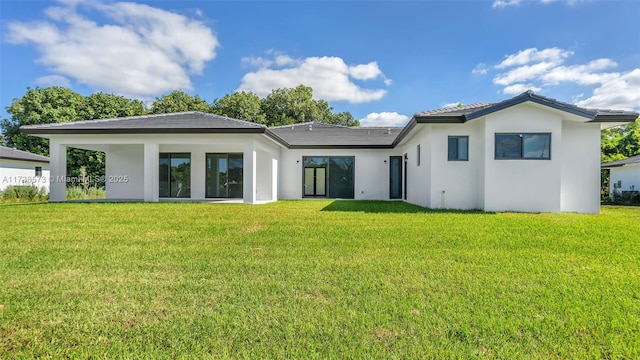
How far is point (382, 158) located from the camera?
1827 cm

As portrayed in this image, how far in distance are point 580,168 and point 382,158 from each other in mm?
8823

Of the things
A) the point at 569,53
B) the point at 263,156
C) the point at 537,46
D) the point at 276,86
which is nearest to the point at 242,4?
the point at 263,156

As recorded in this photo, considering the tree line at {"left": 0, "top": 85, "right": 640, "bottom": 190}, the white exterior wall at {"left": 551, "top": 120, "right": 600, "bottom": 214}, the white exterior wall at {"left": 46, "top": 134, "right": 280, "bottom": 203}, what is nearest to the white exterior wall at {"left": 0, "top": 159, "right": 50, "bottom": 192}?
the tree line at {"left": 0, "top": 85, "right": 640, "bottom": 190}

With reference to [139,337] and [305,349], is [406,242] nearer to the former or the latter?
[305,349]

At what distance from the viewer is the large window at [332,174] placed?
1864cm

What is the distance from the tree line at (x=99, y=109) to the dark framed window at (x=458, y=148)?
2691cm

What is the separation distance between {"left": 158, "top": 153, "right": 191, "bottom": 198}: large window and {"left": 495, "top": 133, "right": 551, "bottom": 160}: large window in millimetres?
14030

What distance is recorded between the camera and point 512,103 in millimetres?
10664

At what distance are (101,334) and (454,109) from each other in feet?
39.9

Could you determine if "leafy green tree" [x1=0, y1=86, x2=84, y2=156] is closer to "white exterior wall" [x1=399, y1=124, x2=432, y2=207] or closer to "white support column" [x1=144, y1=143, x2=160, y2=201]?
"white support column" [x1=144, y1=143, x2=160, y2=201]

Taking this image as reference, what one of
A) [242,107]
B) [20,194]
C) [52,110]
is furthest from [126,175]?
[52,110]

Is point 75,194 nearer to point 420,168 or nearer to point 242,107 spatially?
point 420,168

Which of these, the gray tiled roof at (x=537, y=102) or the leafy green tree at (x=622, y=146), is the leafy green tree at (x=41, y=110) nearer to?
the gray tiled roof at (x=537, y=102)

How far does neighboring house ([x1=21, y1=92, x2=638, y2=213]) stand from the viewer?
36.1 feet
